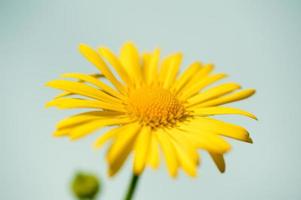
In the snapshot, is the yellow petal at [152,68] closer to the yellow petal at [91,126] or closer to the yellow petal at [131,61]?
the yellow petal at [131,61]

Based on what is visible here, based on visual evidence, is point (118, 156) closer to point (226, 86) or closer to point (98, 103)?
point (98, 103)

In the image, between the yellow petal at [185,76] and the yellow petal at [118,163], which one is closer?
the yellow petal at [118,163]

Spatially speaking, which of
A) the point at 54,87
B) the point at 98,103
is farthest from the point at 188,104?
the point at 54,87

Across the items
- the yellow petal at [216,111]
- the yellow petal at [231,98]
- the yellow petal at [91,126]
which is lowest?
the yellow petal at [91,126]

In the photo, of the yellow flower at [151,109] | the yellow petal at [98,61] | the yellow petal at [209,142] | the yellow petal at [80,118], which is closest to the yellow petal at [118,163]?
the yellow flower at [151,109]

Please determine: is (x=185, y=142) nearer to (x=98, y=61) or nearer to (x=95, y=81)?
(x=95, y=81)

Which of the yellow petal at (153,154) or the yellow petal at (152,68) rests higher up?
the yellow petal at (152,68)

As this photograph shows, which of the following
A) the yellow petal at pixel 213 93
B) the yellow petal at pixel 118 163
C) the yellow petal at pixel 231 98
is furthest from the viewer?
the yellow petal at pixel 213 93

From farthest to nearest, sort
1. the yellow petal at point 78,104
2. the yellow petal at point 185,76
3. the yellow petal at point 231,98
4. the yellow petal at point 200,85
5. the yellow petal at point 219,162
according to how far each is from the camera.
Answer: the yellow petal at point 185,76 < the yellow petal at point 200,85 < the yellow petal at point 231,98 < the yellow petal at point 219,162 < the yellow petal at point 78,104
